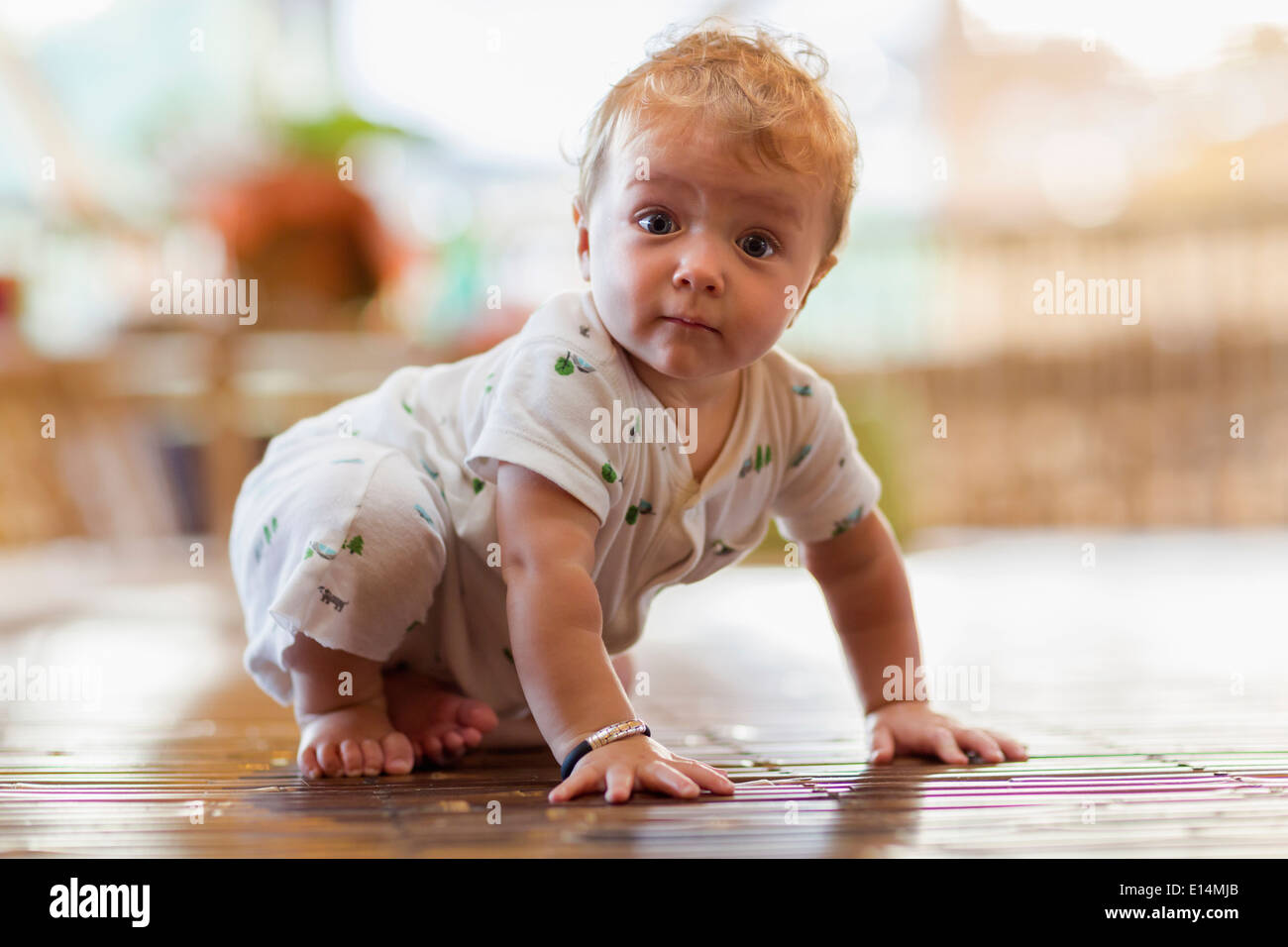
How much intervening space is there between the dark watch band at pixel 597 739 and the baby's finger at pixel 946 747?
227 millimetres

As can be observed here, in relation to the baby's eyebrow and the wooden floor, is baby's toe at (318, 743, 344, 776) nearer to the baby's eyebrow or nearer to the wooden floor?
the wooden floor

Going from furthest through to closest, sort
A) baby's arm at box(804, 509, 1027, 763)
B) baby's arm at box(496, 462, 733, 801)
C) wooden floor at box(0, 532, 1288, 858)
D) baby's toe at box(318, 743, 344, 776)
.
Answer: baby's arm at box(804, 509, 1027, 763)
baby's toe at box(318, 743, 344, 776)
baby's arm at box(496, 462, 733, 801)
wooden floor at box(0, 532, 1288, 858)

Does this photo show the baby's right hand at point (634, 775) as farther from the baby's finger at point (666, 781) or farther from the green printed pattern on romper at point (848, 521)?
the green printed pattern on romper at point (848, 521)

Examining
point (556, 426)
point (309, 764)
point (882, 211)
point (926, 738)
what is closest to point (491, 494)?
point (556, 426)

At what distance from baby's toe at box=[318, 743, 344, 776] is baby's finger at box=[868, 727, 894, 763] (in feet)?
1.09

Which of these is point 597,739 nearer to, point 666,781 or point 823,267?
point 666,781

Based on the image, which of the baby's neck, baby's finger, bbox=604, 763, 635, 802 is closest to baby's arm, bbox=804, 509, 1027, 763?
the baby's neck

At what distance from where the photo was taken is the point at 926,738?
84 centimetres

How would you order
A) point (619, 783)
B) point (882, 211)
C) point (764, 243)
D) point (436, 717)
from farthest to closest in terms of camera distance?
point (882, 211), point (436, 717), point (764, 243), point (619, 783)

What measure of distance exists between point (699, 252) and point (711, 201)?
30mm

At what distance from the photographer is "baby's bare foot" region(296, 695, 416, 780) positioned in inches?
31.4

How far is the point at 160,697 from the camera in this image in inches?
48.1

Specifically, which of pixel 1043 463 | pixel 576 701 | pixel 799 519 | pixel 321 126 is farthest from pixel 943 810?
pixel 1043 463

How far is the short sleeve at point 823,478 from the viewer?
896 mm
